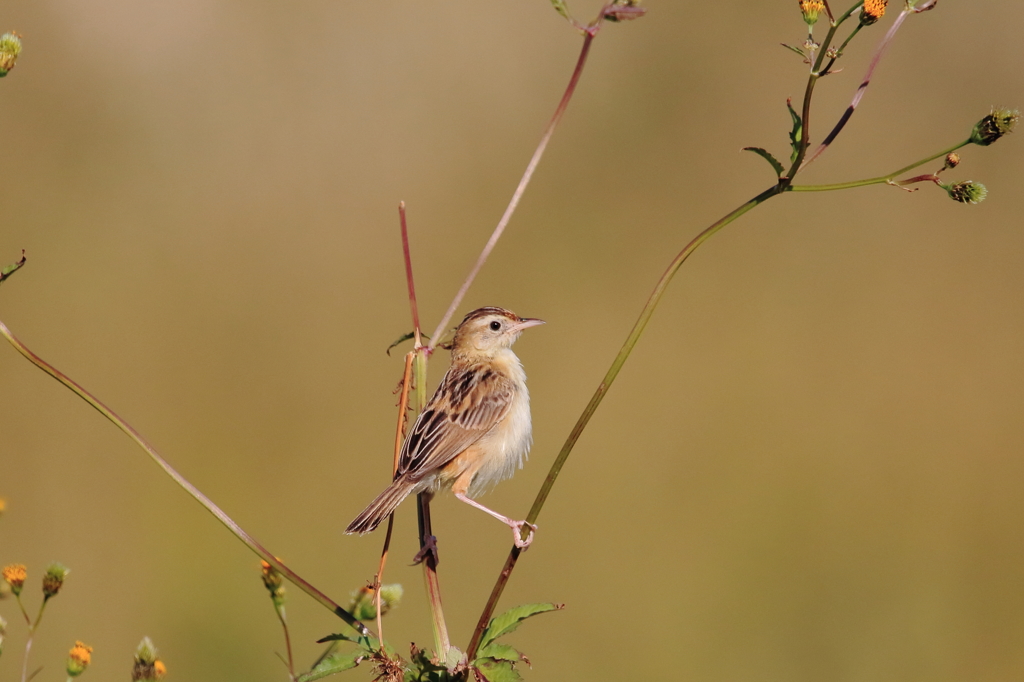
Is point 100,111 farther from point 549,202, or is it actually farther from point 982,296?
point 982,296

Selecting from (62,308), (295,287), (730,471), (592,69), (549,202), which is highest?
(592,69)

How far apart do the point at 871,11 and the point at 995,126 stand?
0.40 meters

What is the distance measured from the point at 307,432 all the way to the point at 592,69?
543 cm

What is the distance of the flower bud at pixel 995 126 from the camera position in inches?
88.0

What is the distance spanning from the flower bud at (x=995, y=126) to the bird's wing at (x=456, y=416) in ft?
5.72

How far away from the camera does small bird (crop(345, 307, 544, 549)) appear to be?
3.21 metres

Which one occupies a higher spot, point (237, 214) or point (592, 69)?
point (592, 69)

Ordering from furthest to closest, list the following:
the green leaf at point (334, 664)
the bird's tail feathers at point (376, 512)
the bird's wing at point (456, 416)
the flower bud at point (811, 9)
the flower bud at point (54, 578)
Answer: the bird's wing at point (456, 416), the bird's tail feathers at point (376, 512), the flower bud at point (54, 578), the flower bud at point (811, 9), the green leaf at point (334, 664)

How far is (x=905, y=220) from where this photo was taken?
1091cm

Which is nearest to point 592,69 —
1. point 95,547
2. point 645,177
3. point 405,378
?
point 645,177

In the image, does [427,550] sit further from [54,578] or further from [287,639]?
[54,578]

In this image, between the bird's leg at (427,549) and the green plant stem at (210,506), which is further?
the bird's leg at (427,549)

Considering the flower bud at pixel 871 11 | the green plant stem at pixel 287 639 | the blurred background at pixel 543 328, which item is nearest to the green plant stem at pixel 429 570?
the green plant stem at pixel 287 639

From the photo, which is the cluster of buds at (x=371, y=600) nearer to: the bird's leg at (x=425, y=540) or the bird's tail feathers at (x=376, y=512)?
the bird's tail feathers at (x=376, y=512)
